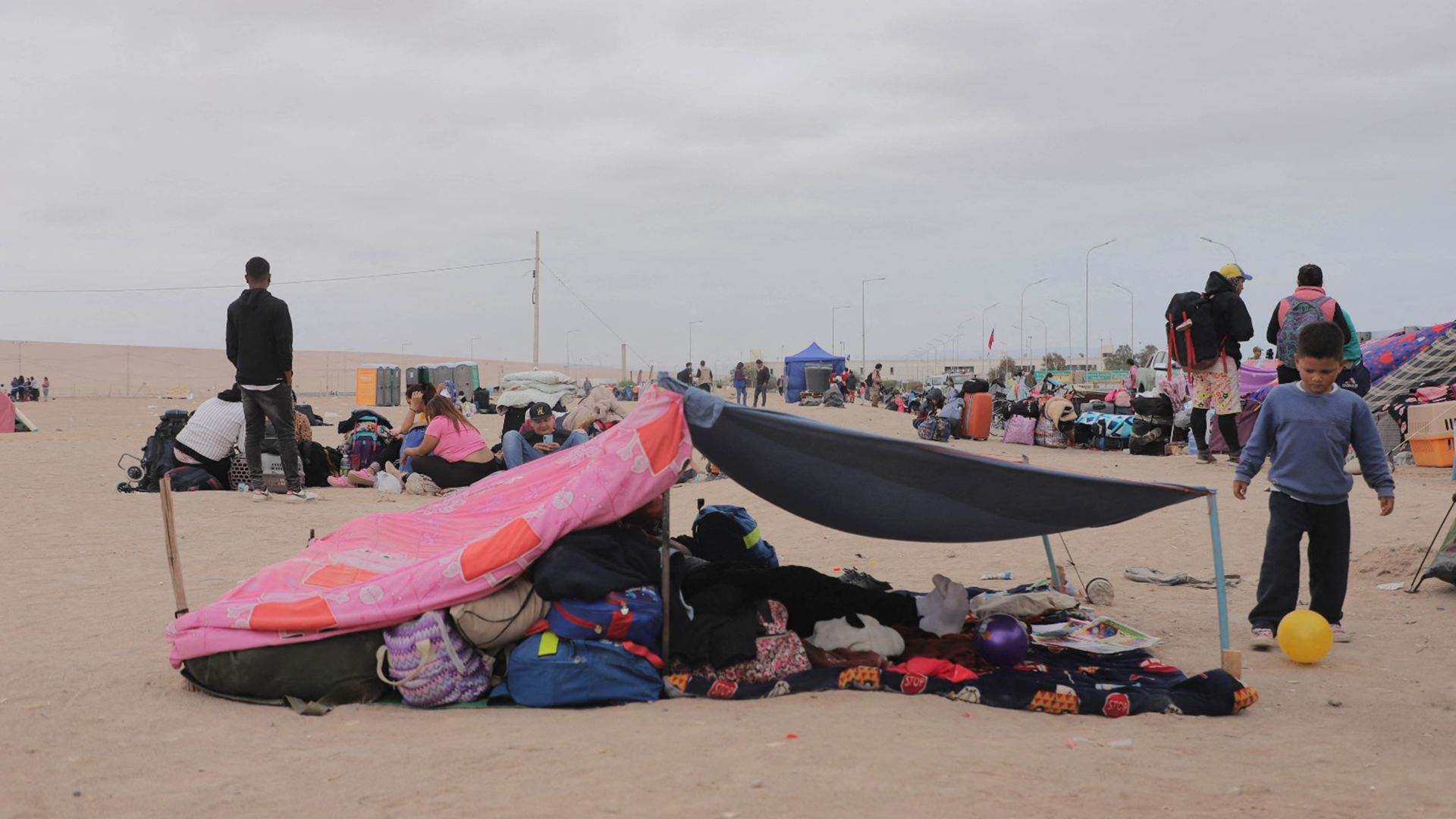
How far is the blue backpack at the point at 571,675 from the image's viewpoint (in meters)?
3.89

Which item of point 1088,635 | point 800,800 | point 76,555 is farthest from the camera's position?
point 76,555

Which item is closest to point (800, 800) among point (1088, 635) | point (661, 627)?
point (661, 627)

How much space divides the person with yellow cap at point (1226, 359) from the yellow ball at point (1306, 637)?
613 centimetres

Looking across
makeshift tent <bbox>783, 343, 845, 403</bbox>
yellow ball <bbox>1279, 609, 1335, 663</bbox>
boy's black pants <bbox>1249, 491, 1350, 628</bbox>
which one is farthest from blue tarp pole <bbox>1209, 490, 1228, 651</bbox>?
makeshift tent <bbox>783, 343, 845, 403</bbox>

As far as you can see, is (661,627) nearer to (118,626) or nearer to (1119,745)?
(1119,745)

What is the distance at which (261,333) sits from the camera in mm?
8617

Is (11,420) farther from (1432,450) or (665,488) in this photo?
(1432,450)

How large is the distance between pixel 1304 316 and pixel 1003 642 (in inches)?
221

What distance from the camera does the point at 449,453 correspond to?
10117 mm

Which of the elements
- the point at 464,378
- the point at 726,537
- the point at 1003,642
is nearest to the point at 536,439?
the point at 726,537

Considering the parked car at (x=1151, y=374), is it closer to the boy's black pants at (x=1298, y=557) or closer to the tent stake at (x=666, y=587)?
the boy's black pants at (x=1298, y=557)

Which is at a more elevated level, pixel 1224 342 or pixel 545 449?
pixel 1224 342

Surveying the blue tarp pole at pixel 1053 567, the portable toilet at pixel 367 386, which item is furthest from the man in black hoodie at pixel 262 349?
the portable toilet at pixel 367 386

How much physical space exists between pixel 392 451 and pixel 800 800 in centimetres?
915
